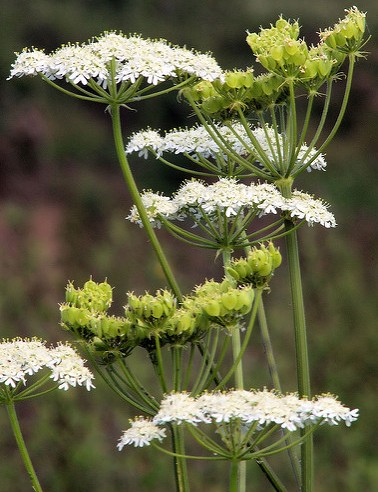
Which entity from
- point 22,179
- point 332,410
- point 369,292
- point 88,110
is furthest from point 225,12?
point 332,410

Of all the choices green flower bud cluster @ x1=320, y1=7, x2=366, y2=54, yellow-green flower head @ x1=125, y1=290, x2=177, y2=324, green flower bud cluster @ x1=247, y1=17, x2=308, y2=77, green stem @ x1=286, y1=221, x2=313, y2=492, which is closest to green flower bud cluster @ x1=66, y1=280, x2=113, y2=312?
yellow-green flower head @ x1=125, y1=290, x2=177, y2=324

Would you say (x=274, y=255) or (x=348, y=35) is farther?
(x=348, y=35)

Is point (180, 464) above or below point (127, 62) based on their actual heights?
below

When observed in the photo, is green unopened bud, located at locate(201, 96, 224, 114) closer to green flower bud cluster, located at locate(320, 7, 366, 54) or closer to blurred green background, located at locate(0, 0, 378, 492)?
green flower bud cluster, located at locate(320, 7, 366, 54)

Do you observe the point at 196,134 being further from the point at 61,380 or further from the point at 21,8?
the point at 21,8

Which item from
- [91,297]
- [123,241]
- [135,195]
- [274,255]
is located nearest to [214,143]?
[135,195]

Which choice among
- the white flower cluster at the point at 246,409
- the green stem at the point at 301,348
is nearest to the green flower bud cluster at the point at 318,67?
the green stem at the point at 301,348

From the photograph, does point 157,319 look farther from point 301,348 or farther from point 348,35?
point 348,35

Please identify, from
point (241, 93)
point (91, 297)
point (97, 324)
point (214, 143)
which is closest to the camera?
point (97, 324)
